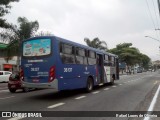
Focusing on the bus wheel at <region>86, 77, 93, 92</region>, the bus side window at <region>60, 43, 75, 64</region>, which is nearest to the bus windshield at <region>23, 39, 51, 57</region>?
the bus side window at <region>60, 43, 75, 64</region>

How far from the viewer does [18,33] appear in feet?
140

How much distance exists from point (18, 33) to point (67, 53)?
29677 mm

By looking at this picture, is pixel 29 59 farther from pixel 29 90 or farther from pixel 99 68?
pixel 99 68

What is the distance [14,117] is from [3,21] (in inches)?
832

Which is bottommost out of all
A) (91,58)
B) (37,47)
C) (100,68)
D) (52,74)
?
(52,74)

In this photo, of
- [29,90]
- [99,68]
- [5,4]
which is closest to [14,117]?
[29,90]

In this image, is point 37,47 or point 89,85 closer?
point 37,47

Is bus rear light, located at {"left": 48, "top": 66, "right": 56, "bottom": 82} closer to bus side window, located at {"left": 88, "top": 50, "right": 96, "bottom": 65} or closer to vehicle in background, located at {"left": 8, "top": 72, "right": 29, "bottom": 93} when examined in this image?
bus side window, located at {"left": 88, "top": 50, "right": 96, "bottom": 65}

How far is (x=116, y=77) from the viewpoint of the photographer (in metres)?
26.1

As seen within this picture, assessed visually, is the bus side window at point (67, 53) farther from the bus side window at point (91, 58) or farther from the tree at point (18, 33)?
the tree at point (18, 33)

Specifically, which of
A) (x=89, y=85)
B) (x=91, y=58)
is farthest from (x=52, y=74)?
(x=91, y=58)

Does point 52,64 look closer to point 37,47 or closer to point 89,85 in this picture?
point 37,47

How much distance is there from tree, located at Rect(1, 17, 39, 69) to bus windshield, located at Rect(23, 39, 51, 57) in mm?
27948

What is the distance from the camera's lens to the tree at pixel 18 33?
41991 mm
